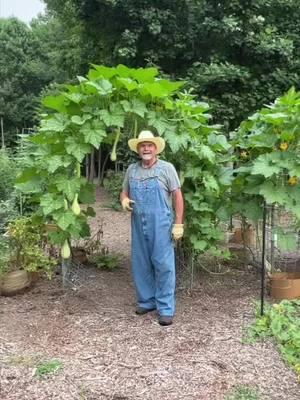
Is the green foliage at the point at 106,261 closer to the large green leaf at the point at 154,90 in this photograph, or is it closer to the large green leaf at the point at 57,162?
the large green leaf at the point at 57,162

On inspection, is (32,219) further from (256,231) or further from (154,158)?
(256,231)

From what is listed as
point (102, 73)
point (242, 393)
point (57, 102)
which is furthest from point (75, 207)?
point (242, 393)

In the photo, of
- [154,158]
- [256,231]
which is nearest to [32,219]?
[154,158]

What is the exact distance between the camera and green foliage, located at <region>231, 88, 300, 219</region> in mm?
4605

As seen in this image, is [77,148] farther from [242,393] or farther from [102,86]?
[242,393]

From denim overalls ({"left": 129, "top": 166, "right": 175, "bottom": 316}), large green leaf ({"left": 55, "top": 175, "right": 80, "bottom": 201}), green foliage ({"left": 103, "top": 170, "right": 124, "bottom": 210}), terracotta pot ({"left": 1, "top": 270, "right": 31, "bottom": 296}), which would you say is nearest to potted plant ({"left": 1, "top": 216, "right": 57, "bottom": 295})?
terracotta pot ({"left": 1, "top": 270, "right": 31, "bottom": 296})

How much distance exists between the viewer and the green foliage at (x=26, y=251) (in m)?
5.01

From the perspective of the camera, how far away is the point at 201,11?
1074cm

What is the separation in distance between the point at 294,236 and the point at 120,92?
81.2 inches

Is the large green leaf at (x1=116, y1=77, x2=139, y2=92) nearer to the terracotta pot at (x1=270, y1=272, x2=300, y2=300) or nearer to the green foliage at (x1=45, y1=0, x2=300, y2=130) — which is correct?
the terracotta pot at (x1=270, y1=272, x2=300, y2=300)

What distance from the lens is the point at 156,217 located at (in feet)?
14.3

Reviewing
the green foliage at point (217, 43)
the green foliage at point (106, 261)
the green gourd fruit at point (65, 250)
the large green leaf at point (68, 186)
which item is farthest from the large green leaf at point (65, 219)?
the green foliage at point (217, 43)

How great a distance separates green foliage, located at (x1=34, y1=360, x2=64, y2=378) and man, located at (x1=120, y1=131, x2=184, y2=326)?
1052 millimetres

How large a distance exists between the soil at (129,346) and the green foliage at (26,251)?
266 mm
